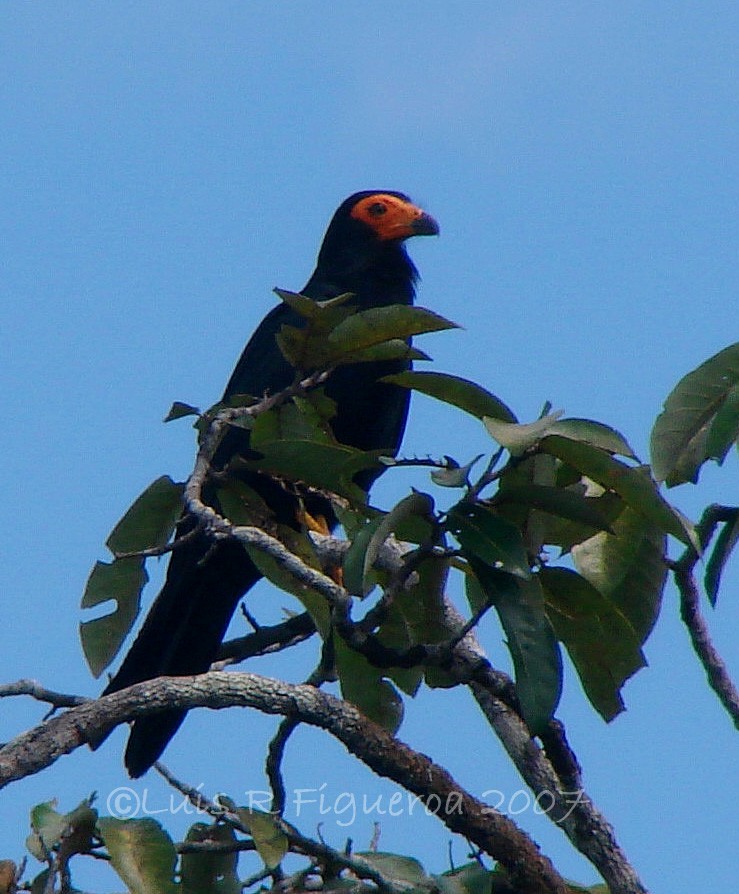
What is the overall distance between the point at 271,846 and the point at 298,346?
1086mm

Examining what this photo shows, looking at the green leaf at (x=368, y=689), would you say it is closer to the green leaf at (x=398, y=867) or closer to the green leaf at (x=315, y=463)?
the green leaf at (x=315, y=463)

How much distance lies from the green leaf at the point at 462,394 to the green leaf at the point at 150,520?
2.09 feet

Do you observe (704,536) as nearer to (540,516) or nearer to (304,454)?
(540,516)

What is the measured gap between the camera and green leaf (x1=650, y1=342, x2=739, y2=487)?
2369 mm

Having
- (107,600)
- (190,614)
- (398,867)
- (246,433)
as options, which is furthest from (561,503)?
(246,433)

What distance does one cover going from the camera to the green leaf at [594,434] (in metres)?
2.37

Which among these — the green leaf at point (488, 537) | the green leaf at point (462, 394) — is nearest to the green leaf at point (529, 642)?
the green leaf at point (488, 537)

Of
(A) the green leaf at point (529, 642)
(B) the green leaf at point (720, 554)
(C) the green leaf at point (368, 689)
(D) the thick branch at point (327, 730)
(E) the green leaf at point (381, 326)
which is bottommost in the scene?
(D) the thick branch at point (327, 730)

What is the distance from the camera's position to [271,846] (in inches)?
93.8

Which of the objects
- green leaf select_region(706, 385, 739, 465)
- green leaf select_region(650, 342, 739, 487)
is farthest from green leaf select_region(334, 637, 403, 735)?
green leaf select_region(706, 385, 739, 465)

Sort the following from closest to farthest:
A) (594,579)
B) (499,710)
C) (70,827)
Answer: (70,827) → (594,579) → (499,710)

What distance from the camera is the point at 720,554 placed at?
7.95 feet

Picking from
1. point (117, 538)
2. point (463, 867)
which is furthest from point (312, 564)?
point (463, 867)

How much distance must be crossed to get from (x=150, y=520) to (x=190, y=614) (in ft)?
4.25
